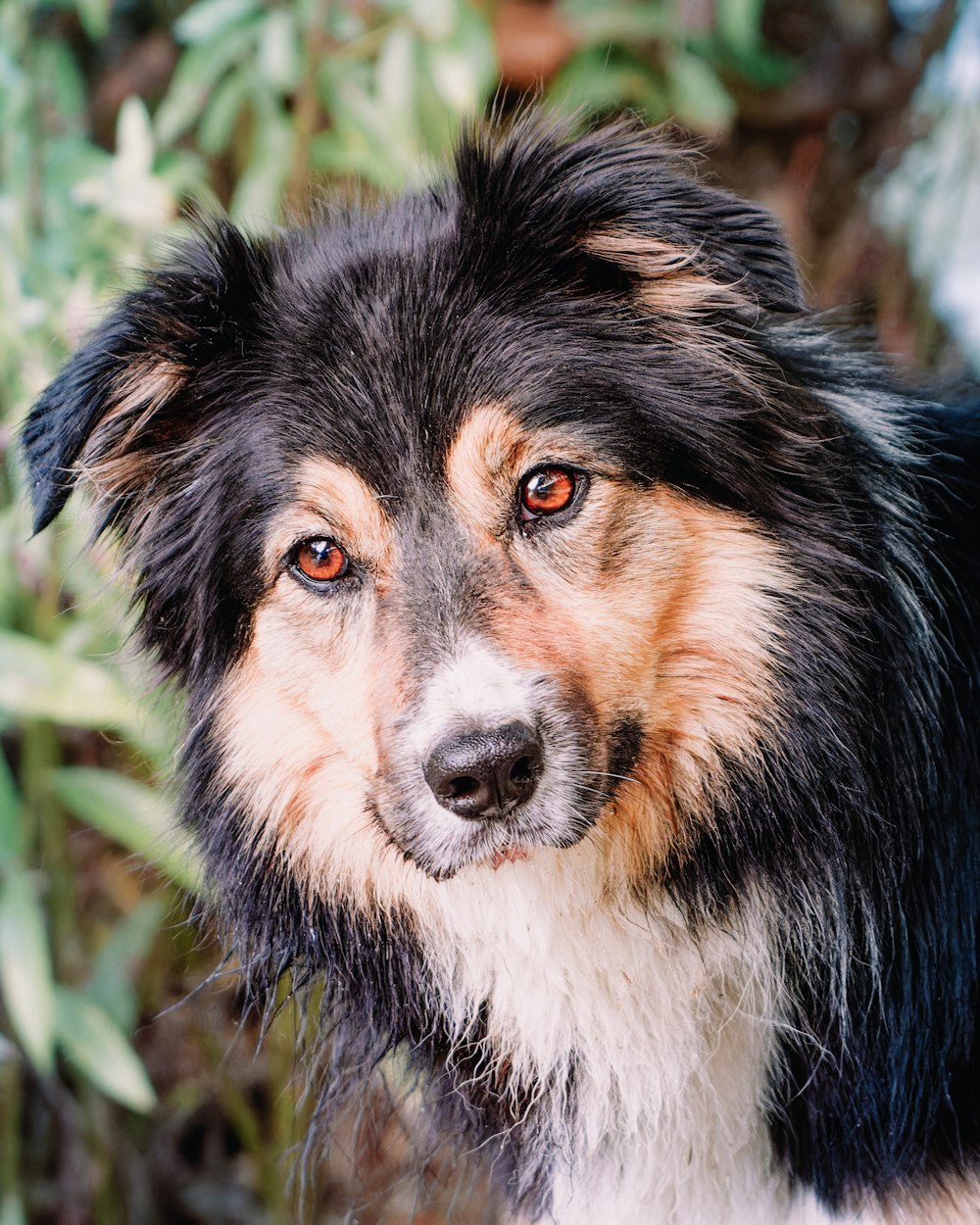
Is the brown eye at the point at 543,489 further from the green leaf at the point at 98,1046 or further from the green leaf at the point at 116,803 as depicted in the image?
the green leaf at the point at 98,1046

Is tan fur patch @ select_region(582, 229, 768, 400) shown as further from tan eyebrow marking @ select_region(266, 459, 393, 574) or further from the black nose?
the black nose

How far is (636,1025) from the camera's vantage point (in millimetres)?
1955

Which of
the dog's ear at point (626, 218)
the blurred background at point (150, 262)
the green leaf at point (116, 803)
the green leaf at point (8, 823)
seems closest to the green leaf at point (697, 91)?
the blurred background at point (150, 262)

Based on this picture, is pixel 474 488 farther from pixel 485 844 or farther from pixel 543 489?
pixel 485 844

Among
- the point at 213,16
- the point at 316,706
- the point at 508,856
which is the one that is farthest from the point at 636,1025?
the point at 213,16

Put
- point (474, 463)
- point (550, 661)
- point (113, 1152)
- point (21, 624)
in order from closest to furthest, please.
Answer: point (550, 661)
point (474, 463)
point (21, 624)
point (113, 1152)

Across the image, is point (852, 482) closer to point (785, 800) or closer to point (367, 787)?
point (785, 800)

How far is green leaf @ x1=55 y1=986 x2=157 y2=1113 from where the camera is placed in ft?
8.95

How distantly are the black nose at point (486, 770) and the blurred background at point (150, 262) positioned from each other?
79cm

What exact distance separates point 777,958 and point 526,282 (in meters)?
1.12

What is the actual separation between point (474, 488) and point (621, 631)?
1.00 feet

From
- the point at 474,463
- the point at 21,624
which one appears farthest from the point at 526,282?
the point at 21,624

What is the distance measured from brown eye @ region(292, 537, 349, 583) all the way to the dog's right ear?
32 centimetres

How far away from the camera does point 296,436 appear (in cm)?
197
